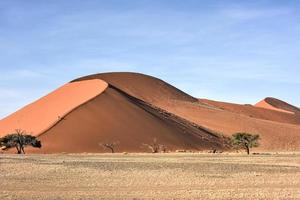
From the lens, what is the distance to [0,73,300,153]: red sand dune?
253 feet

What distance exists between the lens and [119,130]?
265ft

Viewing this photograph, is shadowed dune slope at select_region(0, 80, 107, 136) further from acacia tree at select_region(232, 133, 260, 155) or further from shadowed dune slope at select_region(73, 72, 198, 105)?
acacia tree at select_region(232, 133, 260, 155)

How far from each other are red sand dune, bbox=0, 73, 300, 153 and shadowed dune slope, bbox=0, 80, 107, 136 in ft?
1.19

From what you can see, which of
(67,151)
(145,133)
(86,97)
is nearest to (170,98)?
(86,97)

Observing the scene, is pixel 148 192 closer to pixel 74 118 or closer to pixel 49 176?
pixel 49 176

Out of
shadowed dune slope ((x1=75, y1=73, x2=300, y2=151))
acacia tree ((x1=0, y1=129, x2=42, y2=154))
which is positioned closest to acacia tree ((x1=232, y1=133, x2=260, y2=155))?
shadowed dune slope ((x1=75, y1=73, x2=300, y2=151))

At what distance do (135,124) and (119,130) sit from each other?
4.15 metres

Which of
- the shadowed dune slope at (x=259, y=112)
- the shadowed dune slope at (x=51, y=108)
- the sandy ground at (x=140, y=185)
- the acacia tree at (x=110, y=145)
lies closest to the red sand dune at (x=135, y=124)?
the shadowed dune slope at (x=51, y=108)

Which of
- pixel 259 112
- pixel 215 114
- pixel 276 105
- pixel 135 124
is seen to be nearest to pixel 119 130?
pixel 135 124

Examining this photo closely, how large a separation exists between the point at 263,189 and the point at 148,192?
4106 mm

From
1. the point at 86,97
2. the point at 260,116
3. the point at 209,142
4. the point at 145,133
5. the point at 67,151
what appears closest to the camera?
the point at 67,151

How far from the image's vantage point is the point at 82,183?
2231cm

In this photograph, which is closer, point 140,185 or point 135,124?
point 140,185

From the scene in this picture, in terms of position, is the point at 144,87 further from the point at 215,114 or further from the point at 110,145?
the point at 110,145
